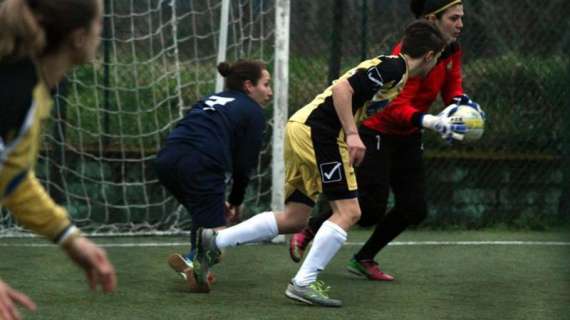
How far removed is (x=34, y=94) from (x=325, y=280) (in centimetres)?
412

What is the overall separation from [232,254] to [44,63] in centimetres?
501

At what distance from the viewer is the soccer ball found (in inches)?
244

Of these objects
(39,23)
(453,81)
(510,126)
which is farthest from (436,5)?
(39,23)

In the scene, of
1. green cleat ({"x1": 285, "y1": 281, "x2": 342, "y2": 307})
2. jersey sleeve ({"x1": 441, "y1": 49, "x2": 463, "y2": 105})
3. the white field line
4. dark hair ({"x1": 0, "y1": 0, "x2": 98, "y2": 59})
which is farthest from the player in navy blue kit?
dark hair ({"x1": 0, "y1": 0, "x2": 98, "y2": 59})

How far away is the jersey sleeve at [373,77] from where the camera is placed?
19.3 feet

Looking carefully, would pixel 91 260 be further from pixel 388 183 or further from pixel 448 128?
pixel 388 183

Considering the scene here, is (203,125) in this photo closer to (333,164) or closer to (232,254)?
(333,164)

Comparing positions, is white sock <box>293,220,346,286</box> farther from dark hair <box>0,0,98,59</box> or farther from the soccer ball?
dark hair <box>0,0,98,59</box>

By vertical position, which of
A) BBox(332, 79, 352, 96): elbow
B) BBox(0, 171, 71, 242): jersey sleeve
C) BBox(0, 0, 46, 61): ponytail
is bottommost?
BBox(332, 79, 352, 96): elbow

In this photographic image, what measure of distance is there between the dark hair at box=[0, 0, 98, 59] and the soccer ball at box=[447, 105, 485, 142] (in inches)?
136

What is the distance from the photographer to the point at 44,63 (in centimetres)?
297

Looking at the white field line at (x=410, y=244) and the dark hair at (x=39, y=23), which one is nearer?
the dark hair at (x=39, y=23)

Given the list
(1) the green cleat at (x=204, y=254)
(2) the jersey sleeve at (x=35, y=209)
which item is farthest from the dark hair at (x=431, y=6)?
(2) the jersey sleeve at (x=35, y=209)

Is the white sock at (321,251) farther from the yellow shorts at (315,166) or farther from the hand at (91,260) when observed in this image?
the hand at (91,260)
